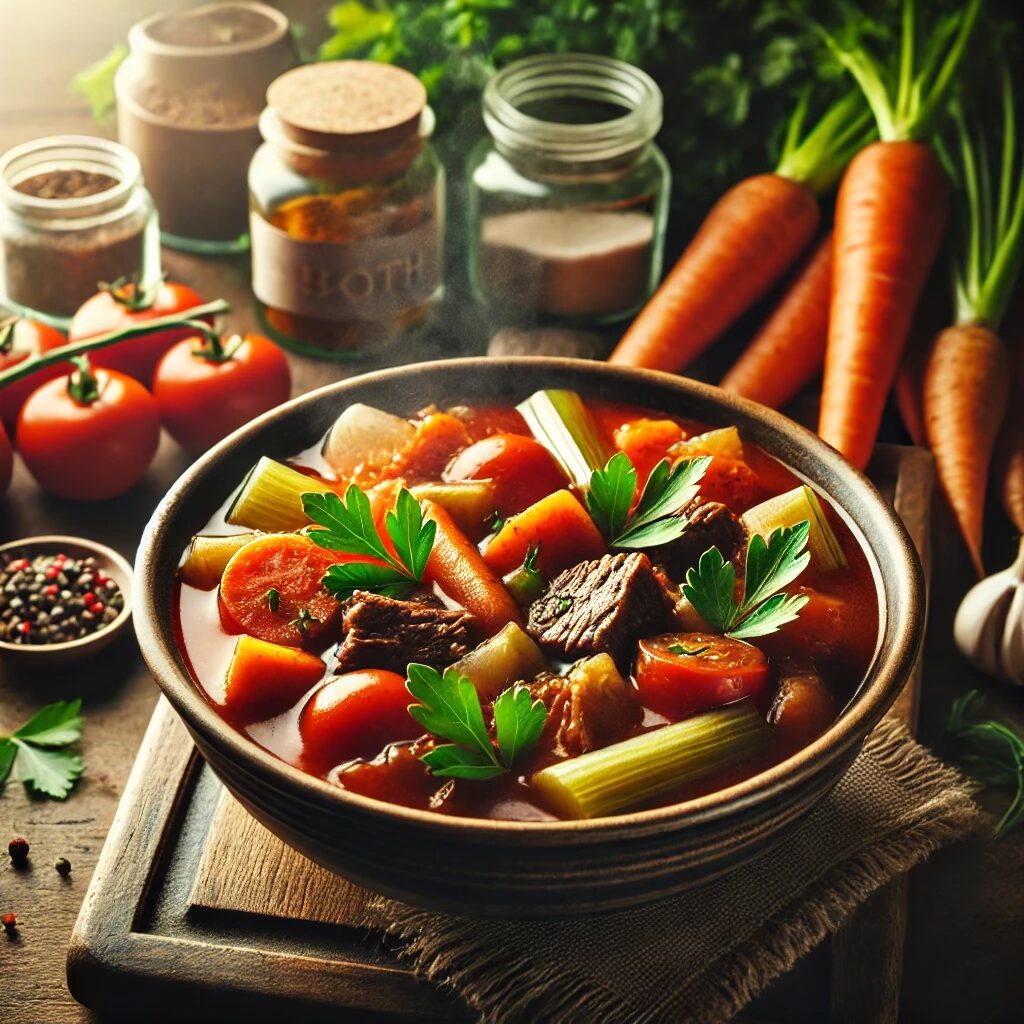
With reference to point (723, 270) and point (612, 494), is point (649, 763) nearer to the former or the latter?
point (612, 494)

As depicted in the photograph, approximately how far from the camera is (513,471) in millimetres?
2648

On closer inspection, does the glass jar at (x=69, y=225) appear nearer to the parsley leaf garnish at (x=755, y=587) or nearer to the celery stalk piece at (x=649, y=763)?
the parsley leaf garnish at (x=755, y=587)

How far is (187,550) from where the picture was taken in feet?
8.25

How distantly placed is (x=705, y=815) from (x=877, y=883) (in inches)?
25.5

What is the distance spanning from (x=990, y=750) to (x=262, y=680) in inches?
60.2

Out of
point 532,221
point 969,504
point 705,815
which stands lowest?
point 969,504

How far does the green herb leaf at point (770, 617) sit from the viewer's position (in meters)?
2.25

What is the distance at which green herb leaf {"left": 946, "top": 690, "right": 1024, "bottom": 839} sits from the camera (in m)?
2.81

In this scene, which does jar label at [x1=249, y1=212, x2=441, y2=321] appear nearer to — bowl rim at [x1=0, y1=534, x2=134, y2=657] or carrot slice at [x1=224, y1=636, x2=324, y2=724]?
bowl rim at [x1=0, y1=534, x2=134, y2=657]

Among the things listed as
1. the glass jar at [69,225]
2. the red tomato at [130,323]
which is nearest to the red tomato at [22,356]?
the red tomato at [130,323]

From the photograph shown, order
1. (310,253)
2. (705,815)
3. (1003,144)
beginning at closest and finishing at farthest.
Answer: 1. (705,815)
2. (310,253)
3. (1003,144)

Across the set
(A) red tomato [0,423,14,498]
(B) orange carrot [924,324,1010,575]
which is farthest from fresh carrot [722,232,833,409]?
(A) red tomato [0,423,14,498]

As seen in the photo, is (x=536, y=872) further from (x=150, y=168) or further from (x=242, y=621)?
(x=150, y=168)

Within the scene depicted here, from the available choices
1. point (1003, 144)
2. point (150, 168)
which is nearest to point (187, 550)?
point (150, 168)
